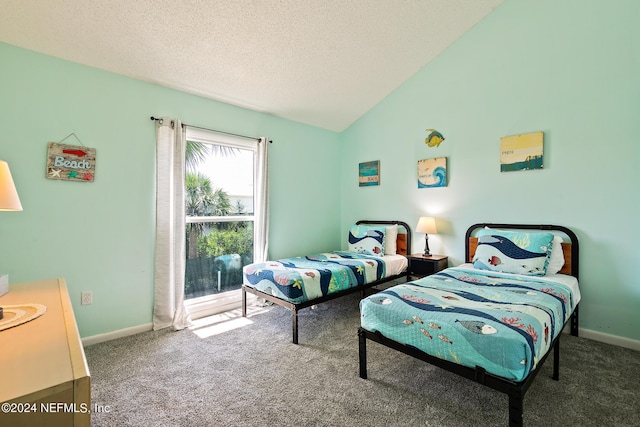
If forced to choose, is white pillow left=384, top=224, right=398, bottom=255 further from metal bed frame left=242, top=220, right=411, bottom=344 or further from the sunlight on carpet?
the sunlight on carpet

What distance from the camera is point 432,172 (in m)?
3.68

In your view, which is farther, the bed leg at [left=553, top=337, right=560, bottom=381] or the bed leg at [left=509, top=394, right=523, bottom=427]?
the bed leg at [left=553, top=337, right=560, bottom=381]

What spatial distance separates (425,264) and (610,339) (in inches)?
64.9

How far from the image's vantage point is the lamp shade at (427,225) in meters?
3.48

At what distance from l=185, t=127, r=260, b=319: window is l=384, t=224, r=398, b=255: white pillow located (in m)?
1.71

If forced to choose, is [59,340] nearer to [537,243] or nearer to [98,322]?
[98,322]

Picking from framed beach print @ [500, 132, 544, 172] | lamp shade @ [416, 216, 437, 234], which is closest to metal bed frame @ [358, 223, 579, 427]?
framed beach print @ [500, 132, 544, 172]

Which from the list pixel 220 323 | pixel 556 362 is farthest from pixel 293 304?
pixel 556 362

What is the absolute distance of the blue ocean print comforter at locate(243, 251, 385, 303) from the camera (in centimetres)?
268

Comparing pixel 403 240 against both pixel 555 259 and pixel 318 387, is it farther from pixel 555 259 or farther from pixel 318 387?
pixel 318 387

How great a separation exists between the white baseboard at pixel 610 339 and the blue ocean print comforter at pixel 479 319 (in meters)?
0.75

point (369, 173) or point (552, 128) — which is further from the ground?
point (552, 128)

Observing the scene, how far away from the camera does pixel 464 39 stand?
3396 mm

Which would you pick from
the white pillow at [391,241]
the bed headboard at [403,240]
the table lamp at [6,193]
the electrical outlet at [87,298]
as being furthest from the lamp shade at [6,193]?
the bed headboard at [403,240]
